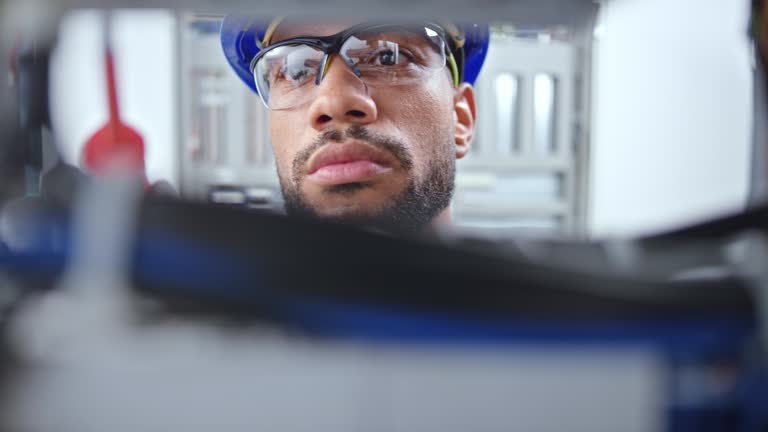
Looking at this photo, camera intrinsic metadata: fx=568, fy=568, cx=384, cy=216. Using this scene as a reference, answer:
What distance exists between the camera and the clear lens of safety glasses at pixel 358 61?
677 millimetres

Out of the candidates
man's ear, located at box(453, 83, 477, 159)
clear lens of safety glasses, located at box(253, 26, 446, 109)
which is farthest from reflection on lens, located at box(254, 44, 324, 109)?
man's ear, located at box(453, 83, 477, 159)

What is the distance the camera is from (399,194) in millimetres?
715

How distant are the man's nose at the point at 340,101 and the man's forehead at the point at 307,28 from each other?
3cm

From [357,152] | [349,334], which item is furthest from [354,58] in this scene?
[349,334]

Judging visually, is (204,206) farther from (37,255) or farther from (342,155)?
(342,155)

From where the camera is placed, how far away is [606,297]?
1.43 ft

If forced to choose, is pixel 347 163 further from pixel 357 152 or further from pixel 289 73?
pixel 289 73

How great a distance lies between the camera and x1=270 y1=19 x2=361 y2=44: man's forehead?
645mm

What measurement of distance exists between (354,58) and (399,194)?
0.57 feet

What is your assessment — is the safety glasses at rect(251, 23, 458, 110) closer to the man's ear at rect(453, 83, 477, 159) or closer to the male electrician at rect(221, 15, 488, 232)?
the male electrician at rect(221, 15, 488, 232)

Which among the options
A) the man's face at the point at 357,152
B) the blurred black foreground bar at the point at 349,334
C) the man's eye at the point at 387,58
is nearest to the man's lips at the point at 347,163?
the man's face at the point at 357,152

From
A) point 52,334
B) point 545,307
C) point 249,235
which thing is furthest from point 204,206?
point 545,307

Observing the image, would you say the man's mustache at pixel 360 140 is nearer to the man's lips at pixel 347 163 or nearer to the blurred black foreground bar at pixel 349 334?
the man's lips at pixel 347 163

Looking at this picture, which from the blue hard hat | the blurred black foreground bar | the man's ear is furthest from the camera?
the man's ear
